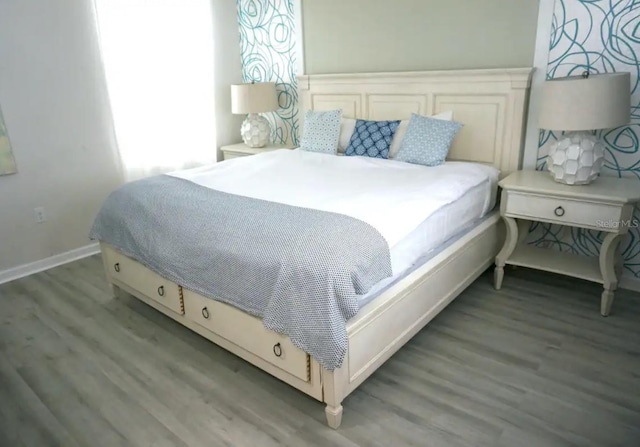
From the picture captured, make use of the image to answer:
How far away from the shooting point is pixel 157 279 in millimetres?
2451

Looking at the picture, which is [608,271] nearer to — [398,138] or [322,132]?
[398,138]

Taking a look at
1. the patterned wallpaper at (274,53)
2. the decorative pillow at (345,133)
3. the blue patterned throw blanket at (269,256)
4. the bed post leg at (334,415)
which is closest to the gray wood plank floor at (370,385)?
the bed post leg at (334,415)

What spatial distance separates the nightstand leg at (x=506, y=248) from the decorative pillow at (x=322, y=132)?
1414mm

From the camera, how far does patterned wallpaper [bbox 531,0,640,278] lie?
2.44m

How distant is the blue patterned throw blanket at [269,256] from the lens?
1.64 meters

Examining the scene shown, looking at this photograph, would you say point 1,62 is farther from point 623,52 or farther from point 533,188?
point 623,52

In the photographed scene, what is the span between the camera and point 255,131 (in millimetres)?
4160

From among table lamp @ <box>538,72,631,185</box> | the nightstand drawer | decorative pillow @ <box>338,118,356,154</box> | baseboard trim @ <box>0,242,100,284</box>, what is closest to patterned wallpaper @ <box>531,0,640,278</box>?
table lamp @ <box>538,72,631,185</box>

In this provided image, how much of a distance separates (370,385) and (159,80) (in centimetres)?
312

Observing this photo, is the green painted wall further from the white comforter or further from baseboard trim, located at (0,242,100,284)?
baseboard trim, located at (0,242,100,284)

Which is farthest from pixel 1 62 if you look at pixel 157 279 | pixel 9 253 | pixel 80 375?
pixel 80 375

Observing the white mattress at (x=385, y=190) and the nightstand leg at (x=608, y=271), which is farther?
the nightstand leg at (x=608, y=271)

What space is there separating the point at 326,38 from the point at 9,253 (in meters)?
3.00

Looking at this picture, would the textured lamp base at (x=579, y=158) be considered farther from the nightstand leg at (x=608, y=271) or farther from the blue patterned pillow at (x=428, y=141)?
the blue patterned pillow at (x=428, y=141)
